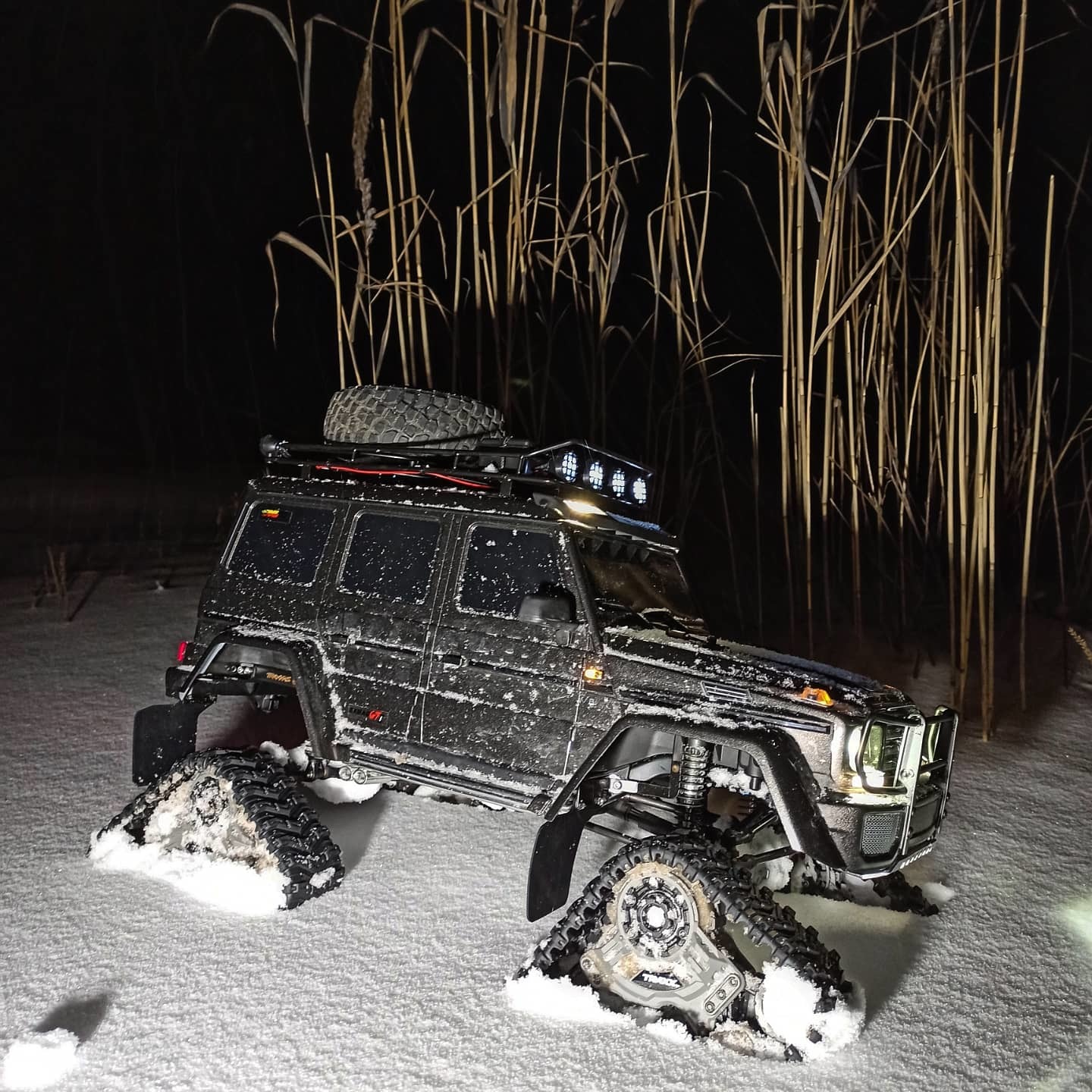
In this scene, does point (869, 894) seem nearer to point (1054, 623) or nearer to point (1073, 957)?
point (1073, 957)

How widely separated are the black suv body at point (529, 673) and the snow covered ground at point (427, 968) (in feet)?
1.42

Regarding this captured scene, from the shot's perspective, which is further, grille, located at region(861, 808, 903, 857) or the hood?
the hood

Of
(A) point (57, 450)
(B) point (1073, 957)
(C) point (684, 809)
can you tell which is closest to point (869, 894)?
(B) point (1073, 957)

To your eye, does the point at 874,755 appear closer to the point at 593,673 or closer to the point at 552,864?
the point at 593,673

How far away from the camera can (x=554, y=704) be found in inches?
139

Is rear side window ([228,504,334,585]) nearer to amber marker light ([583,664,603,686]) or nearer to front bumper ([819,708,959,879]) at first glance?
amber marker light ([583,664,603,686])

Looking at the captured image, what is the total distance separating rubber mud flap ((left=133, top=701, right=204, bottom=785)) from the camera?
4.23 meters

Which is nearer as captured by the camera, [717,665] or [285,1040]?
[285,1040]

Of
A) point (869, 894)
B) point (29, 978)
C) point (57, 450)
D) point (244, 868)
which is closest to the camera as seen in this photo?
point (29, 978)

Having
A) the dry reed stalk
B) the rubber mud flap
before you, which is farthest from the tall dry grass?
the rubber mud flap

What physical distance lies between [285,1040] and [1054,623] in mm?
8277

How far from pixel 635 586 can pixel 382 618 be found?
41.8 inches

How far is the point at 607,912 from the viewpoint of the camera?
10.6ft

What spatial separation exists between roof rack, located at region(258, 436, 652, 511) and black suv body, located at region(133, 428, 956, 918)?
0.04 ft
